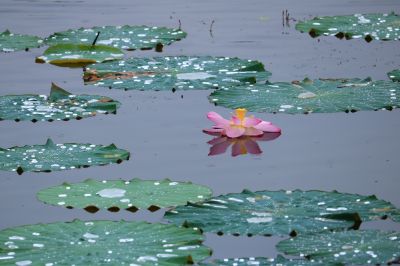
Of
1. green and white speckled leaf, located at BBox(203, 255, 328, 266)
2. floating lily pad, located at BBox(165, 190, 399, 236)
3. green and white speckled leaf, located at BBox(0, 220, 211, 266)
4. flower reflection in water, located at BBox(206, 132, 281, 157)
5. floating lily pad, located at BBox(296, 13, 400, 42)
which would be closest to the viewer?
green and white speckled leaf, located at BBox(203, 255, 328, 266)

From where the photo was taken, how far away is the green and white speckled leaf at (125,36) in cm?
751

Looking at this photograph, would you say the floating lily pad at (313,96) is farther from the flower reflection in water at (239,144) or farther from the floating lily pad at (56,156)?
the floating lily pad at (56,156)

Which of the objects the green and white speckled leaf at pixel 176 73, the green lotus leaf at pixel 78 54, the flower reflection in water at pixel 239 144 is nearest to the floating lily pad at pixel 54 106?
the green and white speckled leaf at pixel 176 73

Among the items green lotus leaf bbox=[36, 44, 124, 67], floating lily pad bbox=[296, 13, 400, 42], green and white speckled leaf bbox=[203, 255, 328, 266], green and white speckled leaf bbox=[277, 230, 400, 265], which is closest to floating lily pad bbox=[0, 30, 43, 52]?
green lotus leaf bbox=[36, 44, 124, 67]

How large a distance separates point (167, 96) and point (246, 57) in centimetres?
99

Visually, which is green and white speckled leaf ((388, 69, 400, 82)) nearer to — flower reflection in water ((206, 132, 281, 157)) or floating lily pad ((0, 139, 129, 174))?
flower reflection in water ((206, 132, 281, 157))

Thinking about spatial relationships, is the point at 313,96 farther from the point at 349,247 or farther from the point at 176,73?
the point at 349,247

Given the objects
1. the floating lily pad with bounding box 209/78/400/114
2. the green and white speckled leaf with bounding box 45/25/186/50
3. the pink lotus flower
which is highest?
the green and white speckled leaf with bounding box 45/25/186/50

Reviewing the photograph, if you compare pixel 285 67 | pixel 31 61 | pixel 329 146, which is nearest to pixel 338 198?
pixel 329 146

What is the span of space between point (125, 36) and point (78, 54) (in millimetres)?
553

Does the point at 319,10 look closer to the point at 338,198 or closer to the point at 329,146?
the point at 329,146

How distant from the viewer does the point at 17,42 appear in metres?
7.59

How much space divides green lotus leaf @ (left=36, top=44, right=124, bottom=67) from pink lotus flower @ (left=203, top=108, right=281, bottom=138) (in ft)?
5.80

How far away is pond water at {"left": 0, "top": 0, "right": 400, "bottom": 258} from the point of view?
14.8 ft
